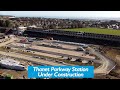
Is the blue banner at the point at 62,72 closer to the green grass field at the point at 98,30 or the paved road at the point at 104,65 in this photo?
the paved road at the point at 104,65

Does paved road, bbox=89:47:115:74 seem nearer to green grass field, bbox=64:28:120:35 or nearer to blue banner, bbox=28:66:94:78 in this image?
blue banner, bbox=28:66:94:78

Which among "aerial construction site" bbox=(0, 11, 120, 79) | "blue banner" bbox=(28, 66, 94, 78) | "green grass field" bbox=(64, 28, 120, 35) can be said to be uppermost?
"green grass field" bbox=(64, 28, 120, 35)

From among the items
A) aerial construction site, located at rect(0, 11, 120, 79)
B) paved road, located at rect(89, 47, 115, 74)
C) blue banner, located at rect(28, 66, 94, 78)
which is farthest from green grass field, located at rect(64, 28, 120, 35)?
blue banner, located at rect(28, 66, 94, 78)

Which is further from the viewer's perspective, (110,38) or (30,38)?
(30,38)

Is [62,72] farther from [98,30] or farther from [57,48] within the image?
[98,30]
